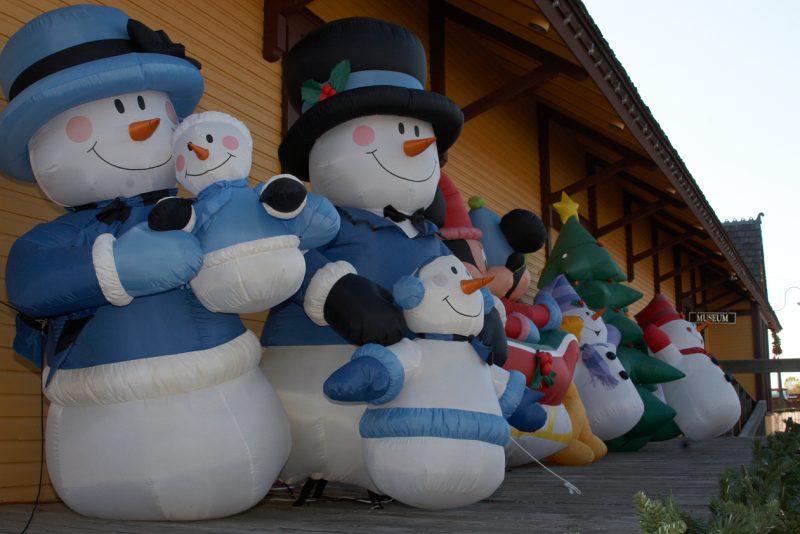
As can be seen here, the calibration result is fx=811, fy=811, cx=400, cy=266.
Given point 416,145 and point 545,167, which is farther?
point 545,167

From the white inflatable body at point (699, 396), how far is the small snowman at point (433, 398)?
3.54 m

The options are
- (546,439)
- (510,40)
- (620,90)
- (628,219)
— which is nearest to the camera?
(546,439)

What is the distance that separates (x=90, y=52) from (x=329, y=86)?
0.89m

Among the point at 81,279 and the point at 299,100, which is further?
the point at 299,100

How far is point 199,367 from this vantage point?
2514 mm

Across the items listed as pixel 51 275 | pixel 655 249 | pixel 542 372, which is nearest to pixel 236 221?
pixel 51 275

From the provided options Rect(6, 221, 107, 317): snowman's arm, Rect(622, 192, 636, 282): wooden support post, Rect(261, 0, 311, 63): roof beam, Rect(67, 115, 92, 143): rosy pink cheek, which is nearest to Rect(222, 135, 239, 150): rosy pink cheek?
Rect(67, 115, 92, 143): rosy pink cheek

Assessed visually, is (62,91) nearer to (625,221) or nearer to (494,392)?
(494,392)

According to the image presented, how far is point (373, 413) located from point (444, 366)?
0.29m

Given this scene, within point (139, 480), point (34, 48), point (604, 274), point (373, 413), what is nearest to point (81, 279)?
point (139, 480)

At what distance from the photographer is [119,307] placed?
8.34 ft

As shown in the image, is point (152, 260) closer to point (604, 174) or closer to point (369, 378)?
point (369, 378)

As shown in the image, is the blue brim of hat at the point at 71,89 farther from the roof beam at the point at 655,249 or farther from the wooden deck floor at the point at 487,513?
the roof beam at the point at 655,249

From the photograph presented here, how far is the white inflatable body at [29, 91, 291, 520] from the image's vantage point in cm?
245
